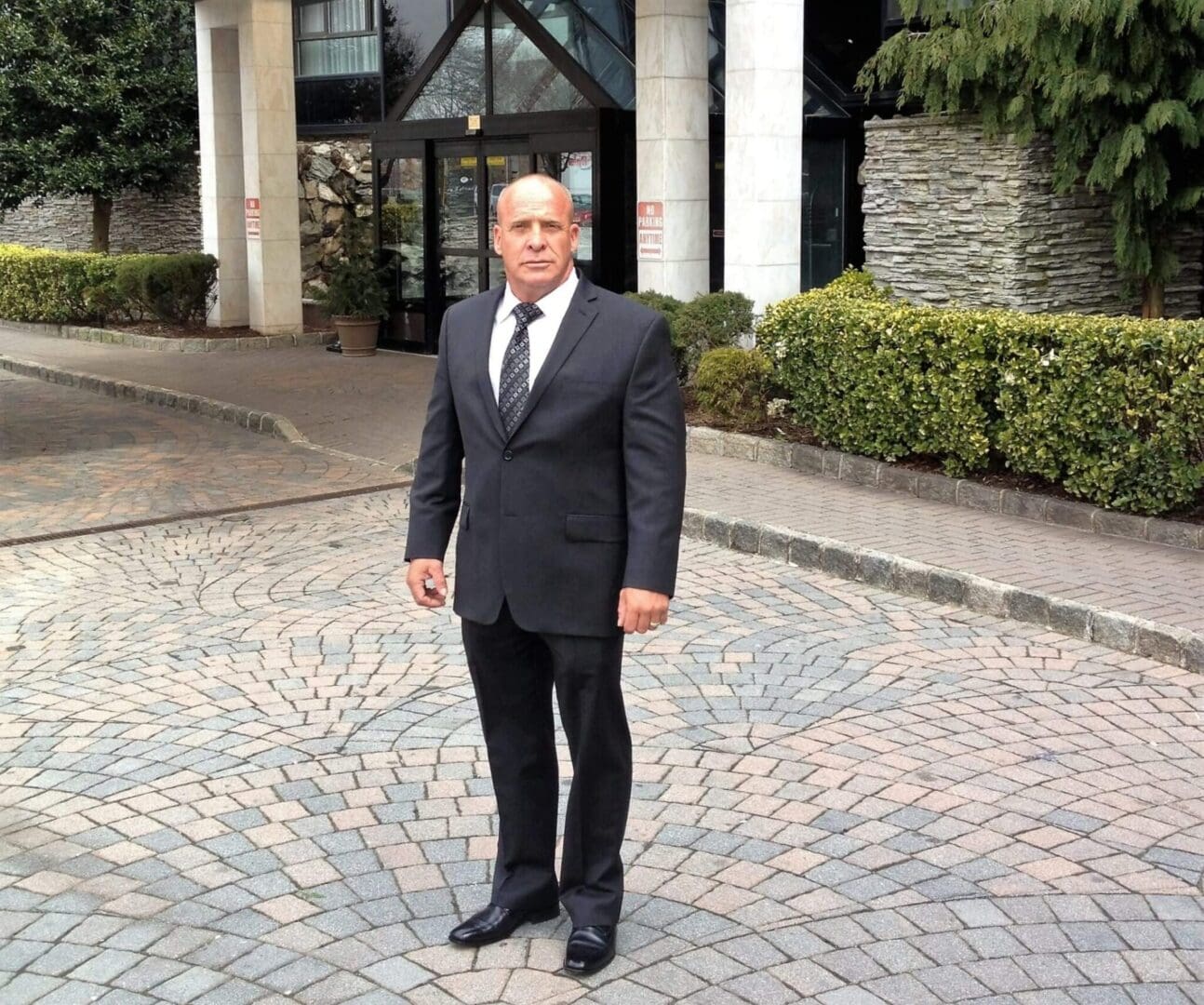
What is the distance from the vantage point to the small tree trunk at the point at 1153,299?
12.0 metres

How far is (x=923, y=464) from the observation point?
1002 cm

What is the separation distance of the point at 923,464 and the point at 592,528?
647 centimetres

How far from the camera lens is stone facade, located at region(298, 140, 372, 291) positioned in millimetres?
21312

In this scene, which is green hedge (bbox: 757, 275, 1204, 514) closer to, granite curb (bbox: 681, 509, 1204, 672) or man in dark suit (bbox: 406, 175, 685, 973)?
granite curb (bbox: 681, 509, 1204, 672)

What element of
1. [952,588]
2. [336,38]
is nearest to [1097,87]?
[952,588]

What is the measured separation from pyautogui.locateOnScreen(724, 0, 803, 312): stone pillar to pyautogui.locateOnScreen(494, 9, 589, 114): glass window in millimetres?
3496

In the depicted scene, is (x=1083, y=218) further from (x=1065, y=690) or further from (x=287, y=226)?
(x=287, y=226)

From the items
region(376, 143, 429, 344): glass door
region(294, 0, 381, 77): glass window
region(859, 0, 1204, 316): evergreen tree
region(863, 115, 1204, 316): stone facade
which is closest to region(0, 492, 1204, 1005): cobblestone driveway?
region(859, 0, 1204, 316): evergreen tree

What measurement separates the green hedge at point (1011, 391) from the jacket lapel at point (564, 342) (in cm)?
531

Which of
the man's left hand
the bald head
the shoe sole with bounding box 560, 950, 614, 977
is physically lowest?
the shoe sole with bounding box 560, 950, 614, 977

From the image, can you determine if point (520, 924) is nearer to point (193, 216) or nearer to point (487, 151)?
point (487, 151)

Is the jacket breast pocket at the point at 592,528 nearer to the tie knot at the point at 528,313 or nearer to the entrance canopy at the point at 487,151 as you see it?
the tie knot at the point at 528,313

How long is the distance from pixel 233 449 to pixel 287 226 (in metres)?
7.72

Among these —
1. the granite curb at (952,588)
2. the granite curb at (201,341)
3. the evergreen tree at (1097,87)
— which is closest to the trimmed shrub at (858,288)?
the evergreen tree at (1097,87)
